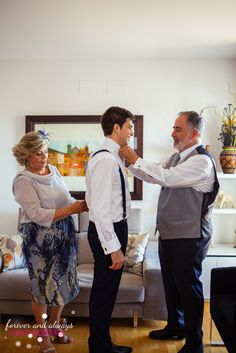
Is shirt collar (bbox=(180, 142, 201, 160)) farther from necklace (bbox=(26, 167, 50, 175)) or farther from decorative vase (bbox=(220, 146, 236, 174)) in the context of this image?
decorative vase (bbox=(220, 146, 236, 174))

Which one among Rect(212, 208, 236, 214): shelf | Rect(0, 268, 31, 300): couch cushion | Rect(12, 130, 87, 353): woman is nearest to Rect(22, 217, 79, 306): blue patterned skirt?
Rect(12, 130, 87, 353): woman

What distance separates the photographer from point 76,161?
4402 mm

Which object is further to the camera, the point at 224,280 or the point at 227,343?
the point at 224,280

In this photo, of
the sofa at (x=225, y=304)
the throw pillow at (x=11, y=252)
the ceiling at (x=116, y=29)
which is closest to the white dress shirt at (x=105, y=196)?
the sofa at (x=225, y=304)

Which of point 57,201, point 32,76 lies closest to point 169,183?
point 57,201

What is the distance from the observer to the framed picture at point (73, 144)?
4.38 metres

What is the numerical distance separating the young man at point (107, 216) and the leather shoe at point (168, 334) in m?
0.64

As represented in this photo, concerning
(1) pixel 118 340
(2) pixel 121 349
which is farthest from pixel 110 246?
(1) pixel 118 340

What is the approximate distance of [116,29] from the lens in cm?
344

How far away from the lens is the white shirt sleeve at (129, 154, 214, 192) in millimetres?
2500

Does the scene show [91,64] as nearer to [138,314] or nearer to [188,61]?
[188,61]

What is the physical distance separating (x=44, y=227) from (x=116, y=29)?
175 centimetres

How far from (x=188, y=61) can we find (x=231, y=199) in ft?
4.83

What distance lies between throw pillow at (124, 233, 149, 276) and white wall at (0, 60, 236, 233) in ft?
2.51
